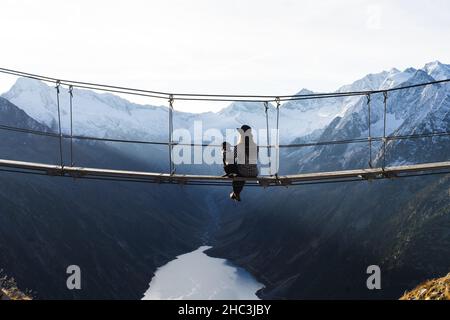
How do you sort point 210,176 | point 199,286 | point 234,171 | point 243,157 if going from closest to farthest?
point 210,176 < point 243,157 < point 234,171 < point 199,286

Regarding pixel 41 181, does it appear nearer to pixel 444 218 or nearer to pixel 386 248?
pixel 386 248

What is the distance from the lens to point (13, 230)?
14412cm

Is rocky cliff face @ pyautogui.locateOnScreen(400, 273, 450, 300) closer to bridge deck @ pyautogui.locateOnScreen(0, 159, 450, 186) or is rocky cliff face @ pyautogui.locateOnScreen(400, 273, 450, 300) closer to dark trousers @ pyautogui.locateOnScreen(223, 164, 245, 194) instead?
bridge deck @ pyautogui.locateOnScreen(0, 159, 450, 186)

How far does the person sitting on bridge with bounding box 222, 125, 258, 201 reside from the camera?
84.6 feet

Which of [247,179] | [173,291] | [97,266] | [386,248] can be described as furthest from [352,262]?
[247,179]

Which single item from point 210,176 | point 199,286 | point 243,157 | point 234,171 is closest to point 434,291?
point 243,157

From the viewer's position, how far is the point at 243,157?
25.7m

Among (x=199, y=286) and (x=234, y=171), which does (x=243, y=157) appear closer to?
(x=234, y=171)

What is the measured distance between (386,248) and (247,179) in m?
157

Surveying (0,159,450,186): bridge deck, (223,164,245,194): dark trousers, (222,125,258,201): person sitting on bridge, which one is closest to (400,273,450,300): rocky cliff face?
(0,159,450,186): bridge deck

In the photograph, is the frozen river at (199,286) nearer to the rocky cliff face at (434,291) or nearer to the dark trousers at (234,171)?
the dark trousers at (234,171)

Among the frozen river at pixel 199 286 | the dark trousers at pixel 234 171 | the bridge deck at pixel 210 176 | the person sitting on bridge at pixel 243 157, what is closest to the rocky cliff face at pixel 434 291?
the bridge deck at pixel 210 176
